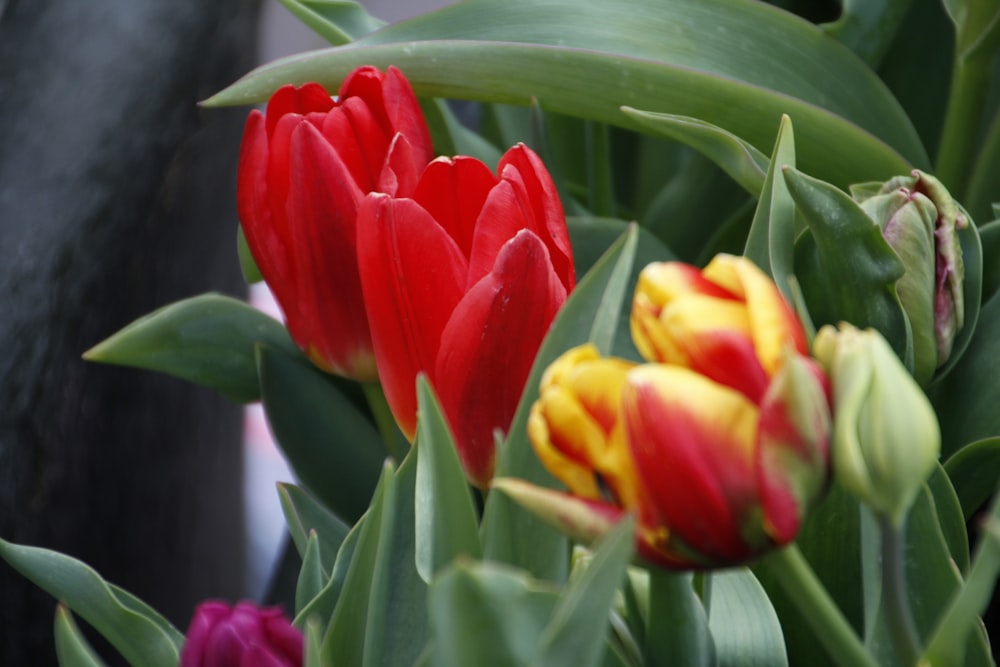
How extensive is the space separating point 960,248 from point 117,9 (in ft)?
1.31

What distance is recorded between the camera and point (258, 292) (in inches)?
41.7

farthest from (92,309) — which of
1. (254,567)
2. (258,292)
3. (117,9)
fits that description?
(258,292)

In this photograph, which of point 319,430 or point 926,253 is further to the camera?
point 319,430

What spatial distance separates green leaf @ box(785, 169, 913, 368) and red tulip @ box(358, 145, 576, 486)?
6cm

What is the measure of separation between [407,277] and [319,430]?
16 centimetres

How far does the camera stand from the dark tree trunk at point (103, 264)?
448 mm

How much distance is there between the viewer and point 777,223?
28cm

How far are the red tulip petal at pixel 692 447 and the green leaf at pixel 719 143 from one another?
0.17 m

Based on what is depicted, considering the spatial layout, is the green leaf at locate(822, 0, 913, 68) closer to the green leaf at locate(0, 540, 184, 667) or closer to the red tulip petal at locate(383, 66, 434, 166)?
the red tulip petal at locate(383, 66, 434, 166)

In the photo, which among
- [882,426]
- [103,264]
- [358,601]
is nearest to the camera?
[882,426]

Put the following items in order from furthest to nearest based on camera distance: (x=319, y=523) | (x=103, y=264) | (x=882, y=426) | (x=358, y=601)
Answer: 1. (x=103, y=264)
2. (x=319, y=523)
3. (x=358, y=601)
4. (x=882, y=426)

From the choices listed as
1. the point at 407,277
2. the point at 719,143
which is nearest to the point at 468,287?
the point at 407,277

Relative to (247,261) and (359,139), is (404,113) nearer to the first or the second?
(359,139)

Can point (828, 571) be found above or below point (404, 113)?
below
